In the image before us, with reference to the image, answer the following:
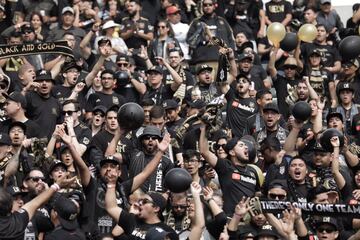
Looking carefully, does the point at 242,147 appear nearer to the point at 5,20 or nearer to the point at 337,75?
the point at 337,75

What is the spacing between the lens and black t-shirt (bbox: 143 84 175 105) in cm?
1903

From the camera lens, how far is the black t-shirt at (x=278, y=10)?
75.2 ft

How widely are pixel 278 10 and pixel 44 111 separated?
21.1 feet

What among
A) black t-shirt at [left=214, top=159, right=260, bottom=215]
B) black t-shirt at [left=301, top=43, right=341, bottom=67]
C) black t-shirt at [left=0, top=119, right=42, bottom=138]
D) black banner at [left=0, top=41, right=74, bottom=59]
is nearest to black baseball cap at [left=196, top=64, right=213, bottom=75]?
black t-shirt at [left=301, top=43, right=341, bottom=67]

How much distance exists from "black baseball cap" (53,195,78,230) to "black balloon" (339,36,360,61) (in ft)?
23.6

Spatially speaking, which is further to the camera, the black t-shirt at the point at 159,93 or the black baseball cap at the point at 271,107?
the black t-shirt at the point at 159,93

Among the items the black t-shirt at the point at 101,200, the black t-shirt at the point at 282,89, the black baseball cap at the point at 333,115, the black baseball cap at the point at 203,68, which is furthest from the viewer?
the black t-shirt at the point at 282,89

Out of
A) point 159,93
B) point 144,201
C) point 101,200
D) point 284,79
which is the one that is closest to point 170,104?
point 159,93

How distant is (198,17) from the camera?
21734 millimetres

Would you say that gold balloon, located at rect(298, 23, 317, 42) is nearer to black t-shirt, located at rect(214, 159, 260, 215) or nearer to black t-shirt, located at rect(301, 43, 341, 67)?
black t-shirt, located at rect(301, 43, 341, 67)

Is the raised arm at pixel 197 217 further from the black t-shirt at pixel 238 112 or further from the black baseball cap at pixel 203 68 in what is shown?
the black baseball cap at pixel 203 68

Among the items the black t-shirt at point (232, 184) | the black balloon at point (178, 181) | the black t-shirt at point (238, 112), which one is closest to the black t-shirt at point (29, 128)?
the black t-shirt at point (232, 184)

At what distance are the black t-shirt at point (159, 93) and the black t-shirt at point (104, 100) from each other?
52 centimetres

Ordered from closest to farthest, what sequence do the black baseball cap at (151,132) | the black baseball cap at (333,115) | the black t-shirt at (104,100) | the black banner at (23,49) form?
1. the black baseball cap at (151,132)
2. the black banner at (23,49)
3. the black baseball cap at (333,115)
4. the black t-shirt at (104,100)
